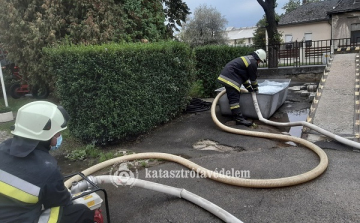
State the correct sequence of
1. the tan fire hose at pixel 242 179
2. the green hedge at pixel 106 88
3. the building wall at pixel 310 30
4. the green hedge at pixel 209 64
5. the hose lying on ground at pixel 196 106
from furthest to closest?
the building wall at pixel 310 30 < the green hedge at pixel 209 64 < the hose lying on ground at pixel 196 106 < the green hedge at pixel 106 88 < the tan fire hose at pixel 242 179

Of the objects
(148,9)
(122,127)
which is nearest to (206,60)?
(148,9)

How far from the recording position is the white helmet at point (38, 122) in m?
2.16

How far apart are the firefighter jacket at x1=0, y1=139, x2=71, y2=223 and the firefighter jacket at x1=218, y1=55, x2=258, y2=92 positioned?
4.98 metres

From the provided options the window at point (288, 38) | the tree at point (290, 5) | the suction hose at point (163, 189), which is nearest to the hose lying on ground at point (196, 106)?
the suction hose at point (163, 189)

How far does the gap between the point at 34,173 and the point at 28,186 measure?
0.31 feet

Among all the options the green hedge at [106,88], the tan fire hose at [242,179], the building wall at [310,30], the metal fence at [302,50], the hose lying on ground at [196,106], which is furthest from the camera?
the building wall at [310,30]

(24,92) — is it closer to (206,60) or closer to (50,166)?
(206,60)

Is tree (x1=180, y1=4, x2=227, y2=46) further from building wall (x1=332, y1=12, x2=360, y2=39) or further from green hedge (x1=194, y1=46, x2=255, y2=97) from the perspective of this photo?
green hedge (x1=194, y1=46, x2=255, y2=97)

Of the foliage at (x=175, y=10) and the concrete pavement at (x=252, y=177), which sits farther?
the foliage at (x=175, y=10)

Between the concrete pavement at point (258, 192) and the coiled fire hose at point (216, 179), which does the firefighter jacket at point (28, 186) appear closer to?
the coiled fire hose at point (216, 179)

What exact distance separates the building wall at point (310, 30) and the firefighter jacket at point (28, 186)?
3173 cm

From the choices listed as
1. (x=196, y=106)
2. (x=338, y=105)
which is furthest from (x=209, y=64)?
(x=338, y=105)

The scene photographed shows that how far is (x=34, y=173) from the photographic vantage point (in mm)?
2055

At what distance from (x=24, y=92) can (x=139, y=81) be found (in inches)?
285
